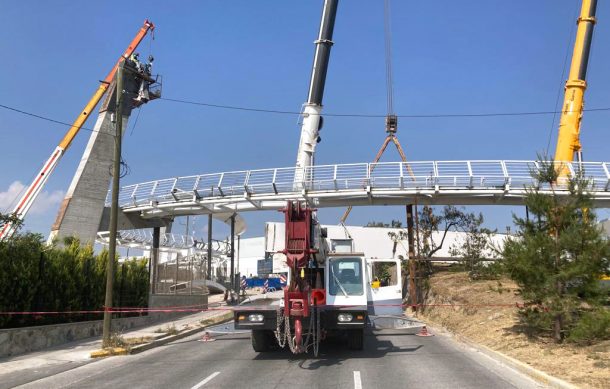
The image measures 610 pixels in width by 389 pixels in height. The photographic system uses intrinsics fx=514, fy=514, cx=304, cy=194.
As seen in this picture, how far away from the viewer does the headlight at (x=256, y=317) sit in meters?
12.2

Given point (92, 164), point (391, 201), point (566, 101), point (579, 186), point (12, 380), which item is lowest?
point (12, 380)

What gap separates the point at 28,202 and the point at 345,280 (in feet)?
124

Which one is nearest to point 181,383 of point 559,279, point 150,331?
point 559,279

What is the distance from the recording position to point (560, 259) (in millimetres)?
12383

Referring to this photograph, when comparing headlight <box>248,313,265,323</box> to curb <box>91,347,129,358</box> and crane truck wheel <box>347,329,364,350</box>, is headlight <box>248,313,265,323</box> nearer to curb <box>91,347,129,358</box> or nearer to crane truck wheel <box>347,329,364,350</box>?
crane truck wheel <box>347,329,364,350</box>

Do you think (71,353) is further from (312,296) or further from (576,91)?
(576,91)

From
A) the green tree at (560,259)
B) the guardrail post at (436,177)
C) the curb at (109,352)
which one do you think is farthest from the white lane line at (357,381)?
the guardrail post at (436,177)

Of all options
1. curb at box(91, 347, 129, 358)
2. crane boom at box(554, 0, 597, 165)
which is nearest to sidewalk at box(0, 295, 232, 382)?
curb at box(91, 347, 129, 358)

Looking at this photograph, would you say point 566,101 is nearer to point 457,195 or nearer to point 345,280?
point 457,195

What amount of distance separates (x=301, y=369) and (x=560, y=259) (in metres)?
6.74

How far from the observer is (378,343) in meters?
15.1

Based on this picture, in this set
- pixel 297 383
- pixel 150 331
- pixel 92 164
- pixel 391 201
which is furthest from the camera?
pixel 92 164

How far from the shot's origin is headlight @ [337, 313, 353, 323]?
12.2 meters

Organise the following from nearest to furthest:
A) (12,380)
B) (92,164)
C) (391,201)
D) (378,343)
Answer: (12,380)
(378,343)
(391,201)
(92,164)
